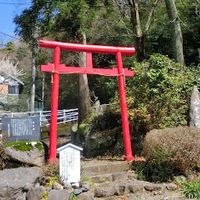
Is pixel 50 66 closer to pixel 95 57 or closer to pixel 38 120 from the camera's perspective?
pixel 38 120

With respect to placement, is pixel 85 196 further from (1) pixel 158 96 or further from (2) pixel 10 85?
(2) pixel 10 85

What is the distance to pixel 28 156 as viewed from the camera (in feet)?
33.7

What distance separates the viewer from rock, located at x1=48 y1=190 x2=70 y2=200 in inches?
337

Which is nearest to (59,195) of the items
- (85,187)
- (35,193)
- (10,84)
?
(35,193)

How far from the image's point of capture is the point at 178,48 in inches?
582

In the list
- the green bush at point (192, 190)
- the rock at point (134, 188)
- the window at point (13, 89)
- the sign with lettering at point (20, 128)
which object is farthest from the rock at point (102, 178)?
the window at point (13, 89)

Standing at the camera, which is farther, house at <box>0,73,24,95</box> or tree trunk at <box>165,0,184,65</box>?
house at <box>0,73,24,95</box>

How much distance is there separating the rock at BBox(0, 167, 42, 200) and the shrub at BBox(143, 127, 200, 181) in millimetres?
2380

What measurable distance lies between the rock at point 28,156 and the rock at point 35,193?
1503 mm

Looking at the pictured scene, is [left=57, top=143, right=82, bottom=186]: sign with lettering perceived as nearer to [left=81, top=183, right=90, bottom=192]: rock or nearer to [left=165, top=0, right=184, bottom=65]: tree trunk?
[left=81, top=183, right=90, bottom=192]: rock

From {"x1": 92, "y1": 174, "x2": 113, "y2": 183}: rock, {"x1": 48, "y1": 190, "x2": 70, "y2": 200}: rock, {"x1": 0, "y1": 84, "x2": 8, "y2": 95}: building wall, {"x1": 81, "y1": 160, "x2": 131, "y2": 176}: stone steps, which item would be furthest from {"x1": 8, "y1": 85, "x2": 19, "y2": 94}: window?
{"x1": 48, "y1": 190, "x2": 70, "y2": 200}: rock

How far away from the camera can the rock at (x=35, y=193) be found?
8.66 meters

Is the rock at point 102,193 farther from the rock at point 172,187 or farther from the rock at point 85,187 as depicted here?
the rock at point 172,187

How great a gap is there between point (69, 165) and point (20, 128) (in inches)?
111
